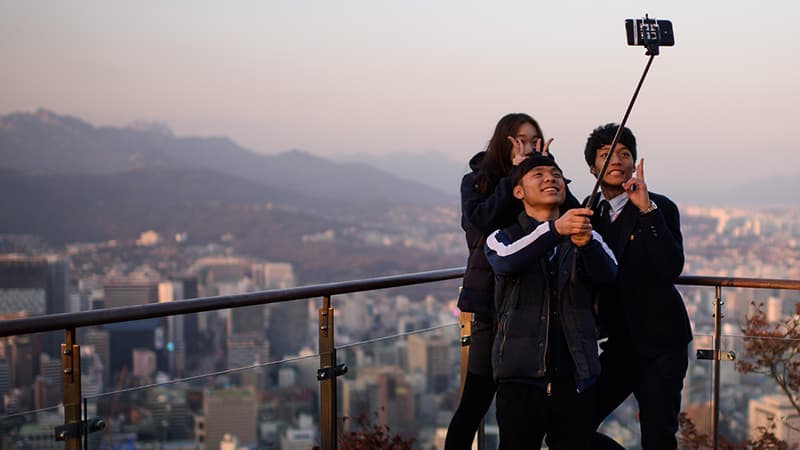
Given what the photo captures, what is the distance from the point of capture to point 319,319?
124 inches

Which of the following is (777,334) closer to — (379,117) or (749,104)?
(749,104)

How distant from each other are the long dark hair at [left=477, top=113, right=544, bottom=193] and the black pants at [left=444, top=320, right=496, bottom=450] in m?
0.49

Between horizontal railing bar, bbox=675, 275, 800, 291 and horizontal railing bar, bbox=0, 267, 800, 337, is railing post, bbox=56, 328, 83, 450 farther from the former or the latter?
horizontal railing bar, bbox=675, 275, 800, 291

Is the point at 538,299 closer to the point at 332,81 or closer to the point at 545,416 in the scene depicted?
the point at 545,416

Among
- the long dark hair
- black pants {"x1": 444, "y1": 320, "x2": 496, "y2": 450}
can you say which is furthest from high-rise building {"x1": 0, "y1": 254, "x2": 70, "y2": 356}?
the long dark hair

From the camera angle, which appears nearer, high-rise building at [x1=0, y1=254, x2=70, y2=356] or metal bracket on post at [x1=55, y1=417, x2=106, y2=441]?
metal bracket on post at [x1=55, y1=417, x2=106, y2=441]

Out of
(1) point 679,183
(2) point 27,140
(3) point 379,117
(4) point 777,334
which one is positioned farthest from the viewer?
(3) point 379,117

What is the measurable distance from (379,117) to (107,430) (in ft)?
172

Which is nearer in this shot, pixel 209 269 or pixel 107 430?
pixel 107 430

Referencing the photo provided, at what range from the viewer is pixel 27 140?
161 feet

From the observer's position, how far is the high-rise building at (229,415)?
3.07m

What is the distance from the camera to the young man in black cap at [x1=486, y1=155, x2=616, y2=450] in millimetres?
2400

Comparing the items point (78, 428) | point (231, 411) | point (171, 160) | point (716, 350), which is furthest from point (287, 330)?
point (78, 428)

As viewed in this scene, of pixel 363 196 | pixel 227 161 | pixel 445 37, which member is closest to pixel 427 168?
pixel 363 196
